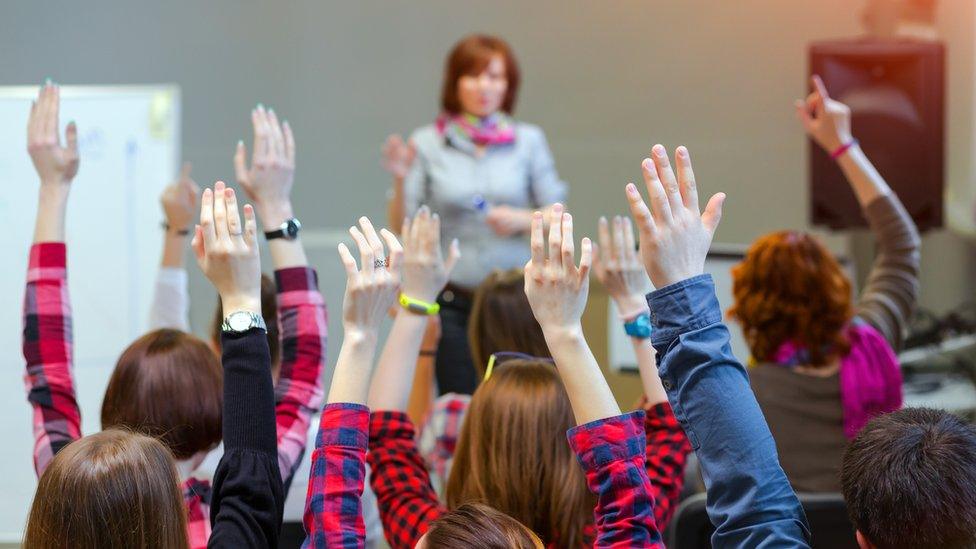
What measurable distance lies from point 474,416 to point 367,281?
0.89 ft

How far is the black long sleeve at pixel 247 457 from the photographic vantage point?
1.27 metres

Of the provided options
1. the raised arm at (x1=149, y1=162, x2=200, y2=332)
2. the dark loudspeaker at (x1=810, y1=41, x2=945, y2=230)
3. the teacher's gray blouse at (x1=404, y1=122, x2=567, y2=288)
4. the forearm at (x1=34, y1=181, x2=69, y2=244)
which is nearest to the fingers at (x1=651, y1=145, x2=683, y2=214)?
the forearm at (x1=34, y1=181, x2=69, y2=244)

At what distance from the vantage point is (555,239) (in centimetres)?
131

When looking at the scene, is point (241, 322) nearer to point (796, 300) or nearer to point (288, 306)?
point (288, 306)

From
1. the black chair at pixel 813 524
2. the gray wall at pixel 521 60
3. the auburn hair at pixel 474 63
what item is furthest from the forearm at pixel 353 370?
the gray wall at pixel 521 60

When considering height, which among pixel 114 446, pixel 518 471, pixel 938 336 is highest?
pixel 114 446

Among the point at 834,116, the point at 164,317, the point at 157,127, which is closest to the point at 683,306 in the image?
the point at 834,116

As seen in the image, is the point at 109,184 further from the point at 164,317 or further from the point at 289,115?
the point at 289,115

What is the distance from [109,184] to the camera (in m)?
3.10

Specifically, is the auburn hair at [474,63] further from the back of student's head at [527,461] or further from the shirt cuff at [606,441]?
the shirt cuff at [606,441]

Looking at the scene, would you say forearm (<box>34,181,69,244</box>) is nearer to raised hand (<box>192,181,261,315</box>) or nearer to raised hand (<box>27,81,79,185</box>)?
raised hand (<box>27,81,79,185</box>)

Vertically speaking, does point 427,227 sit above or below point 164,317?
above

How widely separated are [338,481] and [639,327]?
2.01 ft

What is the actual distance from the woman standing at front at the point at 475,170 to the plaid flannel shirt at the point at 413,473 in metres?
1.64
